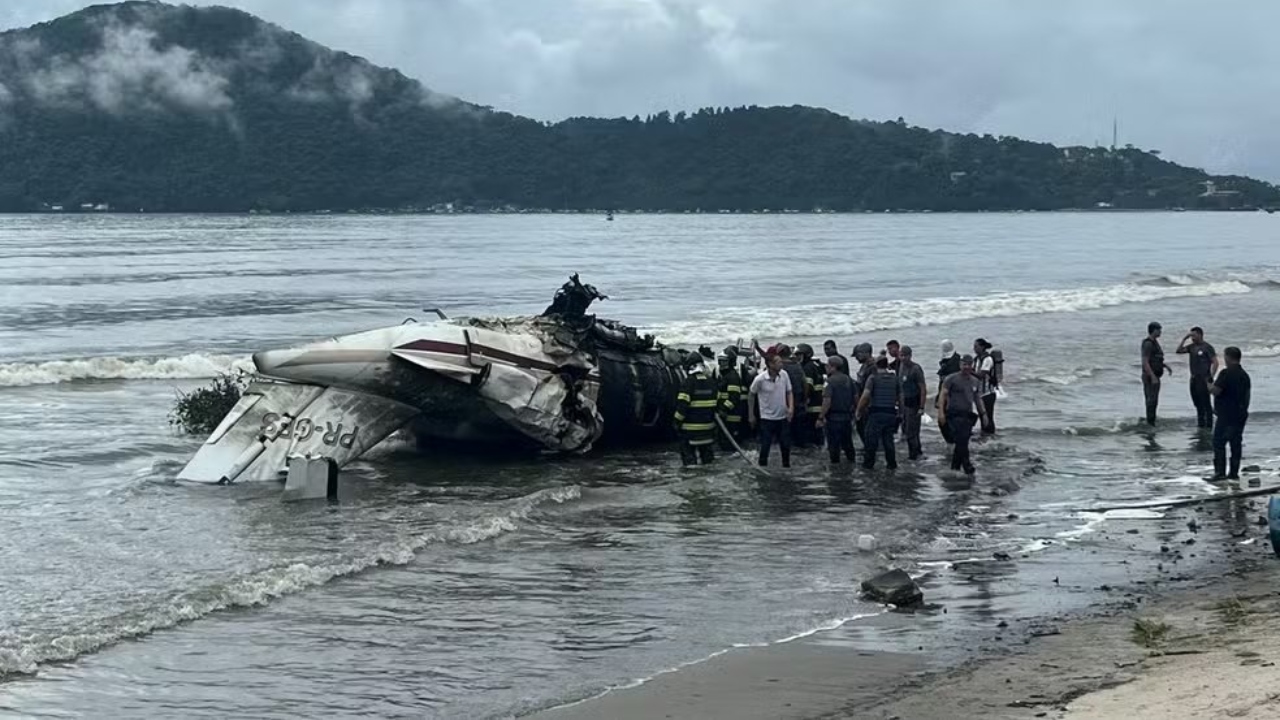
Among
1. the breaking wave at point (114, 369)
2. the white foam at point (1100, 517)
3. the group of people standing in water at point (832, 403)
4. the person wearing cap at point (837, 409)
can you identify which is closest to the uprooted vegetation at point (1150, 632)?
the white foam at point (1100, 517)

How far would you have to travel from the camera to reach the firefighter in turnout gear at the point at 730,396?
20.0 m

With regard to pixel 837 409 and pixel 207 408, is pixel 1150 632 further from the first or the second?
pixel 207 408

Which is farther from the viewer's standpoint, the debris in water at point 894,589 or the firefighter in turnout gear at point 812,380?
the firefighter in turnout gear at point 812,380

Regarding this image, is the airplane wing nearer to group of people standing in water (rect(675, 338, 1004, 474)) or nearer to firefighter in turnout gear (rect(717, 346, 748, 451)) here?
group of people standing in water (rect(675, 338, 1004, 474))

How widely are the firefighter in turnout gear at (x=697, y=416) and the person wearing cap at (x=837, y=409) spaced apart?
1.32 m

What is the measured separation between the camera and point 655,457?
21.1m

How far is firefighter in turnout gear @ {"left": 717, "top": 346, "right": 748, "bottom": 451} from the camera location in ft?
65.5

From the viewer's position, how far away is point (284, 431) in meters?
19.0

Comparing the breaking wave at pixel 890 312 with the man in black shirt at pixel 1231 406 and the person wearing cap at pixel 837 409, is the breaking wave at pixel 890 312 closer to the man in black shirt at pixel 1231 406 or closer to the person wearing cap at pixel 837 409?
the person wearing cap at pixel 837 409

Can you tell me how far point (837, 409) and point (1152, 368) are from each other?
640 centimetres

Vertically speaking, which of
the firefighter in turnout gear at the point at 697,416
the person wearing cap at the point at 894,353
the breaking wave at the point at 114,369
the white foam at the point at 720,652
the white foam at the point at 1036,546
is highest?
the person wearing cap at the point at 894,353

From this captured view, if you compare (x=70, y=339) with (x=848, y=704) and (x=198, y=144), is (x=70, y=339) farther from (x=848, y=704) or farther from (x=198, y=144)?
(x=198, y=144)

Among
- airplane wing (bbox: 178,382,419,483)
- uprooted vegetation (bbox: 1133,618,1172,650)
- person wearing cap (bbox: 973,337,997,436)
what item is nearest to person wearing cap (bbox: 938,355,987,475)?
person wearing cap (bbox: 973,337,997,436)

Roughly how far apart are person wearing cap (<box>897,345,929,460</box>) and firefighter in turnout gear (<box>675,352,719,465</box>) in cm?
233
